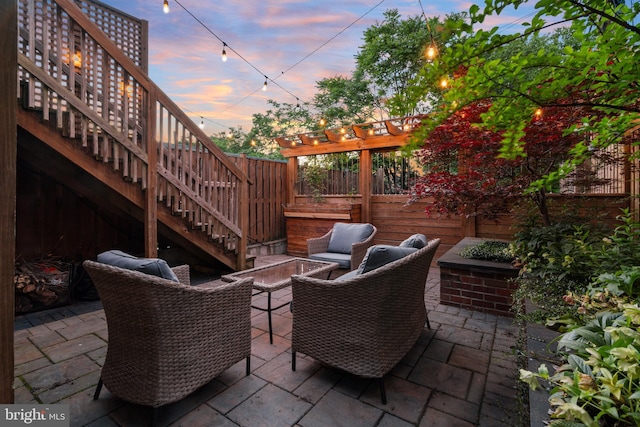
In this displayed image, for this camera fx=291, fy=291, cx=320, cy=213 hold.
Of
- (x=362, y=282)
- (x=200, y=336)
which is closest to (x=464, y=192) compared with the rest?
(x=362, y=282)

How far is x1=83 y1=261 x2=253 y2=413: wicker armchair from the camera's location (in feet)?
4.42

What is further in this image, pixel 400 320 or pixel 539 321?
pixel 400 320

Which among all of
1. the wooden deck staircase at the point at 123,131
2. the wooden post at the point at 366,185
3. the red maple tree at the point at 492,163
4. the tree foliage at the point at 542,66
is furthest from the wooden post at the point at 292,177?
the tree foliage at the point at 542,66

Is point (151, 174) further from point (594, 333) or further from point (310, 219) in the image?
point (594, 333)

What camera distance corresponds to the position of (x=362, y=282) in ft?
5.16

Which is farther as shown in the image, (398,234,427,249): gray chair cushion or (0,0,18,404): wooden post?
(398,234,427,249): gray chair cushion

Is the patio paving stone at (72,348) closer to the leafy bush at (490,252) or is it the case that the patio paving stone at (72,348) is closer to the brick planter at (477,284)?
the brick planter at (477,284)

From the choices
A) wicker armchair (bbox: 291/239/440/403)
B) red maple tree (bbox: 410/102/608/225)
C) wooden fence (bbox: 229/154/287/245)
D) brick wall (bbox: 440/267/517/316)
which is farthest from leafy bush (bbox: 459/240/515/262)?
wooden fence (bbox: 229/154/287/245)

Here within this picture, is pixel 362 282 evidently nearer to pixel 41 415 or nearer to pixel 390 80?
pixel 41 415

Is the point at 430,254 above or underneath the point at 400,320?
above

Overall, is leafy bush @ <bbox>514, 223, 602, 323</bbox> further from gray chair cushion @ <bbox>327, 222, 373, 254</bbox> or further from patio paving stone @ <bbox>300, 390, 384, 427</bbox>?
gray chair cushion @ <bbox>327, 222, 373, 254</bbox>

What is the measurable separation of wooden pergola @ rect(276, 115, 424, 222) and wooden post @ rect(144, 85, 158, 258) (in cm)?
298

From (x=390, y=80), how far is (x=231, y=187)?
7.87m

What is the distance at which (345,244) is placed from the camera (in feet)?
12.9
